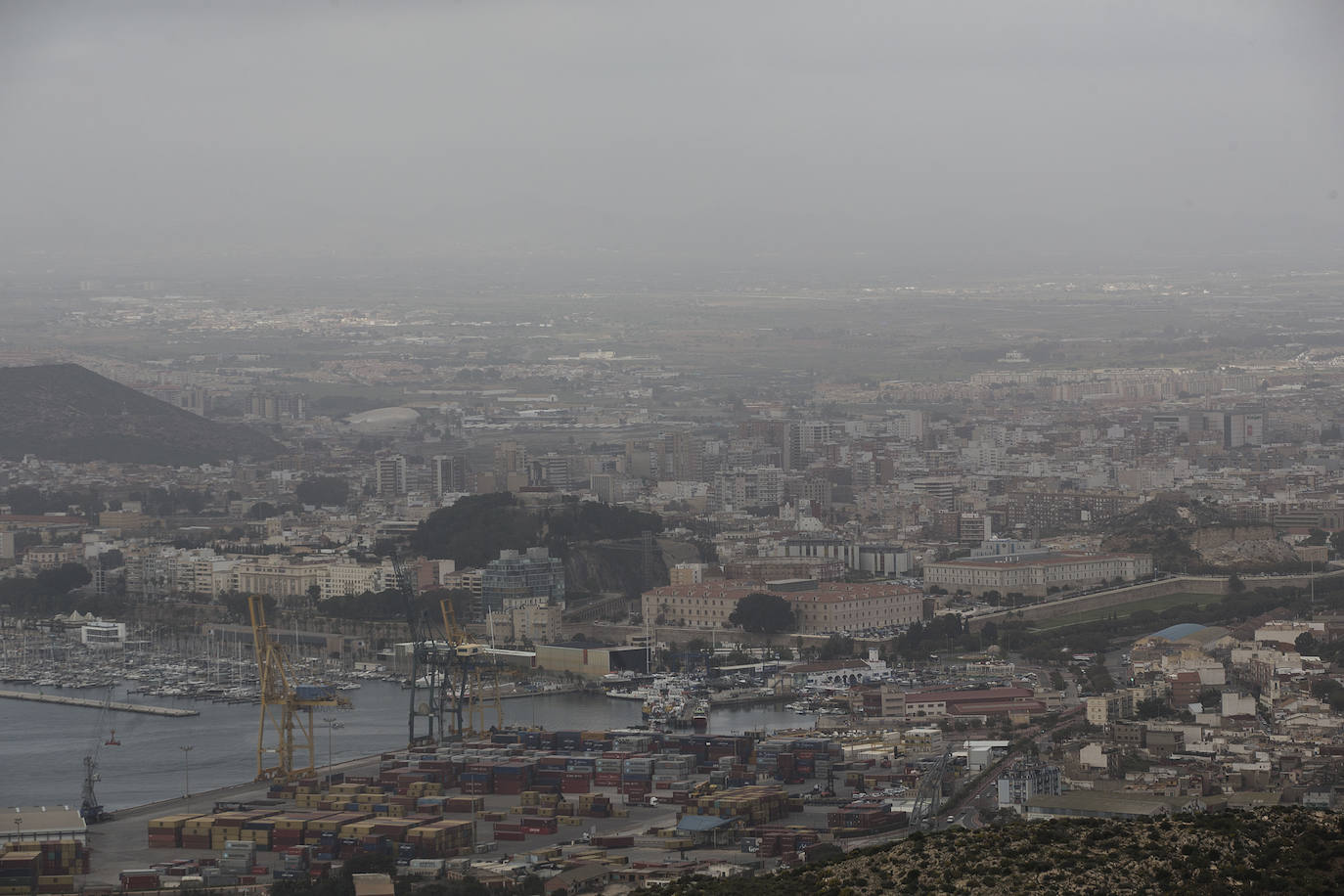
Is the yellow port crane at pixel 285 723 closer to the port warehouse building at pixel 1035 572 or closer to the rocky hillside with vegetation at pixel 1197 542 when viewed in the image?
the port warehouse building at pixel 1035 572

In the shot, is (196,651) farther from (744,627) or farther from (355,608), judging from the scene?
(744,627)

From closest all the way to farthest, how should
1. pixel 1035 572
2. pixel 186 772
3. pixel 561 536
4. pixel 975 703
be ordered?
1. pixel 186 772
2. pixel 975 703
3. pixel 1035 572
4. pixel 561 536

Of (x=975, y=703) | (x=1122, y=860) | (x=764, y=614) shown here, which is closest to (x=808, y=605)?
(x=764, y=614)

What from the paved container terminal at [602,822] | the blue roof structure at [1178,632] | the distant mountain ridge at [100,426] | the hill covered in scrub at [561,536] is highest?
the distant mountain ridge at [100,426]

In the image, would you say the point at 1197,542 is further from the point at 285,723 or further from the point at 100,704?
the point at 285,723

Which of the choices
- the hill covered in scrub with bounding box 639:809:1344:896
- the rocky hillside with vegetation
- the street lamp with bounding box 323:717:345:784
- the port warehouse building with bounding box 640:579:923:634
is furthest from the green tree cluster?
the hill covered in scrub with bounding box 639:809:1344:896

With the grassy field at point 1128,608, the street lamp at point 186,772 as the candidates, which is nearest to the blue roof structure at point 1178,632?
the grassy field at point 1128,608

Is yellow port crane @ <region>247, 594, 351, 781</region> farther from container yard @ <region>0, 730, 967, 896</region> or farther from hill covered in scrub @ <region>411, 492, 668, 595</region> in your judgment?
hill covered in scrub @ <region>411, 492, 668, 595</region>

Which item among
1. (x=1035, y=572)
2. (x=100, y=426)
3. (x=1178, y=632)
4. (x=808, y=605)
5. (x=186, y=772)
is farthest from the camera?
(x=100, y=426)
